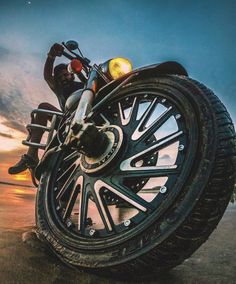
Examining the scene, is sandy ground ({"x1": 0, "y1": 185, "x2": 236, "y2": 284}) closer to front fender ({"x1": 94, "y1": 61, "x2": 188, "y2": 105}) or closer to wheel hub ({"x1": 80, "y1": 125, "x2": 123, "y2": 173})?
wheel hub ({"x1": 80, "y1": 125, "x2": 123, "y2": 173})

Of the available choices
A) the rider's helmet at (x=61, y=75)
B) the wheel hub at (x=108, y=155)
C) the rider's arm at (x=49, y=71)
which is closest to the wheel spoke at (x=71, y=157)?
the wheel hub at (x=108, y=155)

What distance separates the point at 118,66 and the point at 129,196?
1254mm

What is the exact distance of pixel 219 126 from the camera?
4.30 feet

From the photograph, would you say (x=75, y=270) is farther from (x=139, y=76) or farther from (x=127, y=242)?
(x=139, y=76)

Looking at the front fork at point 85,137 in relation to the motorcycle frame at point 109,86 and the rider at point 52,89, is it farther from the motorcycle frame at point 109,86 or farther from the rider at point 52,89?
the rider at point 52,89

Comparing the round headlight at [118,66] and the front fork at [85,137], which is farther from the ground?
the round headlight at [118,66]

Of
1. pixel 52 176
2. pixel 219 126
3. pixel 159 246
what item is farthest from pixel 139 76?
pixel 159 246

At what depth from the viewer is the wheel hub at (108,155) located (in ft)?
5.67

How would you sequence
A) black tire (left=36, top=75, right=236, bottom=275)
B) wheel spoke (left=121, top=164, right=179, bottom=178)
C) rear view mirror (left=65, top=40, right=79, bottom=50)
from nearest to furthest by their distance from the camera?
black tire (left=36, top=75, right=236, bottom=275) < wheel spoke (left=121, top=164, right=179, bottom=178) < rear view mirror (left=65, top=40, right=79, bottom=50)

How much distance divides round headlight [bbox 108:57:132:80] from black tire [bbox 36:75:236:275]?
0.91 meters

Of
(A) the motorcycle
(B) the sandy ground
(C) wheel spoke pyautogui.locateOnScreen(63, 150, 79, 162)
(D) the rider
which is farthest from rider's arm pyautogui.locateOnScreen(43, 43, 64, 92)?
(B) the sandy ground

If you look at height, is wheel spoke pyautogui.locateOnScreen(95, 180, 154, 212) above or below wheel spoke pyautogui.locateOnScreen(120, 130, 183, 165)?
below

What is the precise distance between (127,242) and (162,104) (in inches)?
36.3

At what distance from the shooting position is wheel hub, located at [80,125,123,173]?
5.67ft
